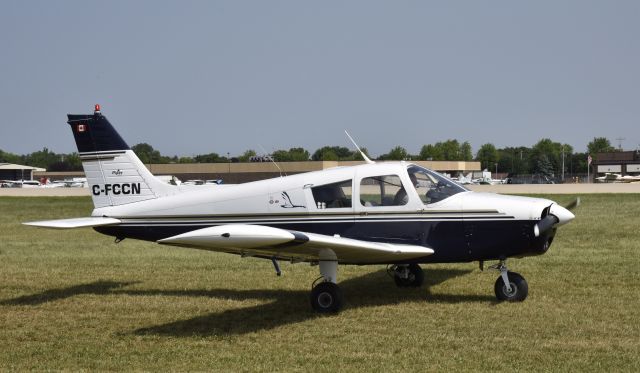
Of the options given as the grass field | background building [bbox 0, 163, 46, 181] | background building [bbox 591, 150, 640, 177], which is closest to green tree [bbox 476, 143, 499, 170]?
background building [bbox 591, 150, 640, 177]

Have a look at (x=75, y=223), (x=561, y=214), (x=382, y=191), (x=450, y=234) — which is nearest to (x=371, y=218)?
(x=382, y=191)

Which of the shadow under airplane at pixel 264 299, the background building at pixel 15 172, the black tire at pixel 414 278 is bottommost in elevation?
the shadow under airplane at pixel 264 299

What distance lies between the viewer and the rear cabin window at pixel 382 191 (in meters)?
10.1

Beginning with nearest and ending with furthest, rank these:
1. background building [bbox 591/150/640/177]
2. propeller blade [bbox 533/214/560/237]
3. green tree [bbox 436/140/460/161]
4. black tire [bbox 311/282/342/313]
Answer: propeller blade [bbox 533/214/560/237] → black tire [bbox 311/282/342/313] → background building [bbox 591/150/640/177] → green tree [bbox 436/140/460/161]

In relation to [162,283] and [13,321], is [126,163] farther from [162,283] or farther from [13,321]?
[13,321]

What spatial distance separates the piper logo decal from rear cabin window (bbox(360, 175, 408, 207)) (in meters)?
3.65

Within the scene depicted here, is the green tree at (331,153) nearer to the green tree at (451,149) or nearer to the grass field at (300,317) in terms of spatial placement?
the green tree at (451,149)

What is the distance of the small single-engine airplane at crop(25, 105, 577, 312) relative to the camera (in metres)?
9.69

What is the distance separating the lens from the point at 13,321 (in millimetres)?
9570

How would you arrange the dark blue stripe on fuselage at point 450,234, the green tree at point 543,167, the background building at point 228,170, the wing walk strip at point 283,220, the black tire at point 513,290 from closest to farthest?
1. the dark blue stripe on fuselage at point 450,234
2. the wing walk strip at point 283,220
3. the black tire at point 513,290
4. the background building at point 228,170
5. the green tree at point 543,167

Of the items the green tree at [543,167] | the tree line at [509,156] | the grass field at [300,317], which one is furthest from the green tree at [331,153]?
the grass field at [300,317]

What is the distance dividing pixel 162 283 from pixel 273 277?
184cm

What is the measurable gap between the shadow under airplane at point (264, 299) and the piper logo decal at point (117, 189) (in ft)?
5.02

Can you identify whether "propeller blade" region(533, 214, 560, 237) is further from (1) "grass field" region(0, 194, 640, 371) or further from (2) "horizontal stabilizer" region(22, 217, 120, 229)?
(2) "horizontal stabilizer" region(22, 217, 120, 229)
